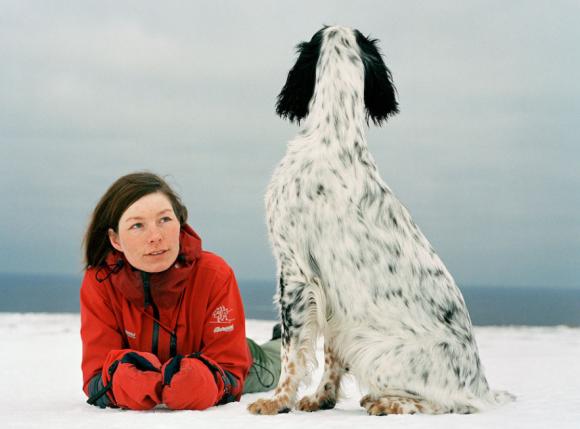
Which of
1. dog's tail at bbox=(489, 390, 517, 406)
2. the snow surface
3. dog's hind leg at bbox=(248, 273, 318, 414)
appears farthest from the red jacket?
dog's tail at bbox=(489, 390, 517, 406)

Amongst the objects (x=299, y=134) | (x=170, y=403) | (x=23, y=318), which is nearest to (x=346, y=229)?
(x=299, y=134)

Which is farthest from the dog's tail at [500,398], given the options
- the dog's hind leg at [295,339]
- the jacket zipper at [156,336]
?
the jacket zipper at [156,336]

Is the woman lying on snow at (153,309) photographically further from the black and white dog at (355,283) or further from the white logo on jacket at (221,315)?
the black and white dog at (355,283)

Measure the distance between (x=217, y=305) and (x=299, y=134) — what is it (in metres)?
1.03

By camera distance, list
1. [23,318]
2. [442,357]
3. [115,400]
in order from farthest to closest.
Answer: [23,318] < [115,400] < [442,357]

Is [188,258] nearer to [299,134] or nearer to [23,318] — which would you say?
[299,134]

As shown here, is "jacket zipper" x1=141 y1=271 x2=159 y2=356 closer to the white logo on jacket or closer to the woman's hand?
the woman's hand

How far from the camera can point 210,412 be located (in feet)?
11.1

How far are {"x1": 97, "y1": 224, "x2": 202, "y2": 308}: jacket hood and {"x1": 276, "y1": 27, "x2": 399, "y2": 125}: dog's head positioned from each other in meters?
0.96

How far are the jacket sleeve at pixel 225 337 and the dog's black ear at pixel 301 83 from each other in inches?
39.9

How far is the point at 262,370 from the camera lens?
4684mm

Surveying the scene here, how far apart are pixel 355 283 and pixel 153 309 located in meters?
1.13

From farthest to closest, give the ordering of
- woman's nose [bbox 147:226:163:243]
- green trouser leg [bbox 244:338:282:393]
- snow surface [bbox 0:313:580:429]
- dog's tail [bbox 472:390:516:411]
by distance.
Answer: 1. green trouser leg [bbox 244:338:282:393]
2. woman's nose [bbox 147:226:163:243]
3. dog's tail [bbox 472:390:516:411]
4. snow surface [bbox 0:313:580:429]

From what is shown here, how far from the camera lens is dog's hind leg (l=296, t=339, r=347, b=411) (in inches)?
141
